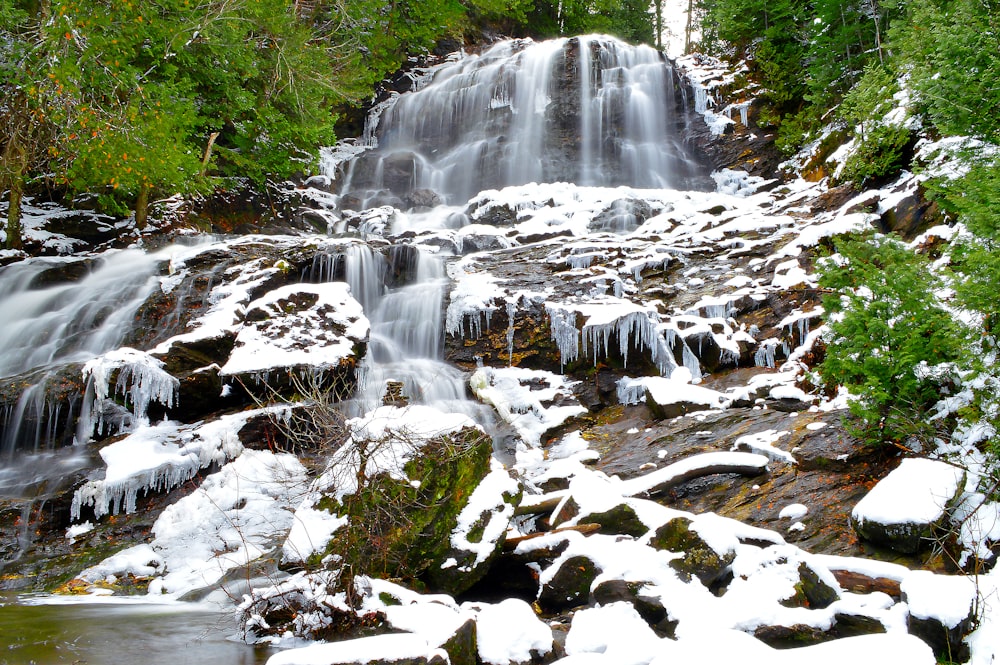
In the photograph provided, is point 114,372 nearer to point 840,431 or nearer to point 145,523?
point 145,523

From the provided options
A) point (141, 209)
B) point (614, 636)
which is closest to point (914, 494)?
point (614, 636)

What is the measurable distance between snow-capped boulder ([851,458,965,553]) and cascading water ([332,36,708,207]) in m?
13.2

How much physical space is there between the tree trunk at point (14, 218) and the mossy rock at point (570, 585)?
467 inches

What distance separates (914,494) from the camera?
3992mm

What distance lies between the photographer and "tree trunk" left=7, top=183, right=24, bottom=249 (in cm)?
1115

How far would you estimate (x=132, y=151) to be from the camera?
10.1 meters

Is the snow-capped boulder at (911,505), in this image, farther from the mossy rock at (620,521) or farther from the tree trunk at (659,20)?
the tree trunk at (659,20)

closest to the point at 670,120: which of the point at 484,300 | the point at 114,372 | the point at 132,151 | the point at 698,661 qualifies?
the point at 484,300

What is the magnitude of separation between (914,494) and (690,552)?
4.83ft

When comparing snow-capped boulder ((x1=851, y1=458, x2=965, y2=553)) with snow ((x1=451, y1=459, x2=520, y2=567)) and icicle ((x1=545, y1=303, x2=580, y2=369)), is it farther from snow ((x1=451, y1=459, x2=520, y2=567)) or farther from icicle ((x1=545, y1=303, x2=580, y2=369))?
icicle ((x1=545, y1=303, x2=580, y2=369))

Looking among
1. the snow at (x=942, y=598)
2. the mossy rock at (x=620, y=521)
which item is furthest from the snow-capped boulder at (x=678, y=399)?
the snow at (x=942, y=598)

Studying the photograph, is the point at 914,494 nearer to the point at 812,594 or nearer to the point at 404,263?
the point at 812,594

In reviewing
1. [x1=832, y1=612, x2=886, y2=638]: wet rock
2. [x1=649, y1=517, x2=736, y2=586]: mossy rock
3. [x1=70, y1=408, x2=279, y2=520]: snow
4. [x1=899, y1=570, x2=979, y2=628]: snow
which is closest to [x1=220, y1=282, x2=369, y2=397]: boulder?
[x1=70, y1=408, x2=279, y2=520]: snow

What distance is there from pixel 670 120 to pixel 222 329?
1426 centimetres
